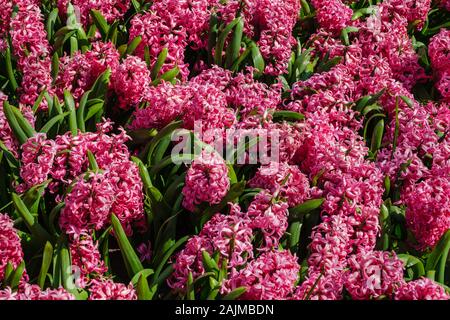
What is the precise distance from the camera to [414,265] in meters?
3.46

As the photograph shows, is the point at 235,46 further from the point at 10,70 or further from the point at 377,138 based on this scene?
the point at 10,70

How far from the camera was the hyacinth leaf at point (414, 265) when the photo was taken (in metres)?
3.43

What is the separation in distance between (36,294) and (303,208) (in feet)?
4.20

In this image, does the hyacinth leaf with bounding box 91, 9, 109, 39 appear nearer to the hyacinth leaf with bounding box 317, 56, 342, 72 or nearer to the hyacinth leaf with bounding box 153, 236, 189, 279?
the hyacinth leaf with bounding box 317, 56, 342, 72

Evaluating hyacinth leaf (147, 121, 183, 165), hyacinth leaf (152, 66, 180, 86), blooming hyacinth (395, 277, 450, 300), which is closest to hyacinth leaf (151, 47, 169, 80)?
hyacinth leaf (152, 66, 180, 86)

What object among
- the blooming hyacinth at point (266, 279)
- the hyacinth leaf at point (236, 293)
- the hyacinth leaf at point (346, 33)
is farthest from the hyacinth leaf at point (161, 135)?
the hyacinth leaf at point (346, 33)

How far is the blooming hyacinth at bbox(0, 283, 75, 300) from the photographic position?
9.20 ft

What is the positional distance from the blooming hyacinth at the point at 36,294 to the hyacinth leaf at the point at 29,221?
396 millimetres

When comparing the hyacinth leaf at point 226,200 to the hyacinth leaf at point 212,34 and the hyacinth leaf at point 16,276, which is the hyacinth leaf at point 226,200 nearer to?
the hyacinth leaf at point 16,276

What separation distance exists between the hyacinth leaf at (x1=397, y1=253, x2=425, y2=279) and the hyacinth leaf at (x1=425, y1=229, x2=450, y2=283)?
0.13ft

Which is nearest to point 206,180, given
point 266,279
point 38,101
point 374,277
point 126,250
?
point 126,250

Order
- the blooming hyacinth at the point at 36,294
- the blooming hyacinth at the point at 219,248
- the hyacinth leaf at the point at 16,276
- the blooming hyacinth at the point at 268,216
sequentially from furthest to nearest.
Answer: the blooming hyacinth at the point at 268,216 → the blooming hyacinth at the point at 219,248 → the hyacinth leaf at the point at 16,276 → the blooming hyacinth at the point at 36,294
